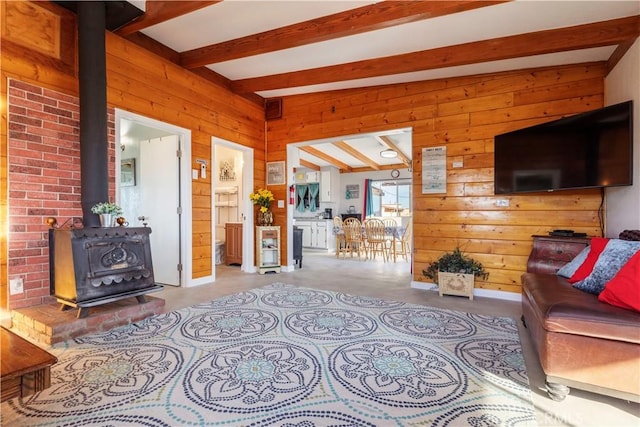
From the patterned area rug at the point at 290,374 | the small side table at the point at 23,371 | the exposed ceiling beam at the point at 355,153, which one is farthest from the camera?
the exposed ceiling beam at the point at 355,153

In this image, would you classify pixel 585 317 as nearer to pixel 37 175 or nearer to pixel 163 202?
pixel 37 175

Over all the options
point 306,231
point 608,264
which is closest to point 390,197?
point 306,231

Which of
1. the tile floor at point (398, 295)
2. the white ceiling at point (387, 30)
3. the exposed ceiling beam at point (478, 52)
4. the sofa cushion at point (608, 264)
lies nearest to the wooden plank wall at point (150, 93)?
the white ceiling at point (387, 30)

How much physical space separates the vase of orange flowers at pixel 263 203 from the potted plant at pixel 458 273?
271 centimetres

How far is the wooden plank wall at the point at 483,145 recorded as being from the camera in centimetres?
335

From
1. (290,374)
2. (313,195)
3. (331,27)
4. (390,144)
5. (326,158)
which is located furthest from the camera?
(313,195)

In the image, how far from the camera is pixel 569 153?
3000 millimetres

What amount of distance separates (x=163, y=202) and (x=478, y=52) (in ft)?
13.5

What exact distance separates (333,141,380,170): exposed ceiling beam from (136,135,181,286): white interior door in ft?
10.7

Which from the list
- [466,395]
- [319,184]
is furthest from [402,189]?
[466,395]

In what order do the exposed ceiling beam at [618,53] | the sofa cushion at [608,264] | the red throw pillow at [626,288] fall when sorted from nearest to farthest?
the red throw pillow at [626,288], the sofa cushion at [608,264], the exposed ceiling beam at [618,53]

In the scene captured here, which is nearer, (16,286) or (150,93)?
(16,286)

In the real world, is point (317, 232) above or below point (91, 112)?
below

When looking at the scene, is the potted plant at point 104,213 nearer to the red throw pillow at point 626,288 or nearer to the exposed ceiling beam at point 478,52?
the exposed ceiling beam at point 478,52
